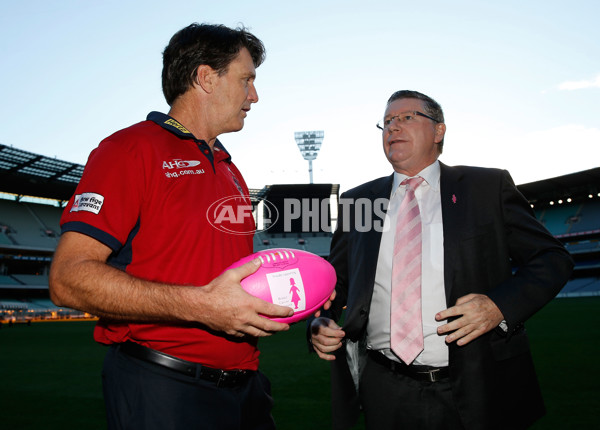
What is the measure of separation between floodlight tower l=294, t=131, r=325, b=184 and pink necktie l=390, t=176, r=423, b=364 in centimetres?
5878

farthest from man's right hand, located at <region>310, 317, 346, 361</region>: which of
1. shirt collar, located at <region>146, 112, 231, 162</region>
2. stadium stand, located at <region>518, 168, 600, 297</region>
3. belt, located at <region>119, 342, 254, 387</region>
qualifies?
stadium stand, located at <region>518, 168, 600, 297</region>

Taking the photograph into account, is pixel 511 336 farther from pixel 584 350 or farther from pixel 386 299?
pixel 584 350

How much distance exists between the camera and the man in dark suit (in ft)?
8.21

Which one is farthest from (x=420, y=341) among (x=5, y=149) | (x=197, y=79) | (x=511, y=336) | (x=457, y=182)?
(x=5, y=149)

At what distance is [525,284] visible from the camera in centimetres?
255

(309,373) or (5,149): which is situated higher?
(5,149)

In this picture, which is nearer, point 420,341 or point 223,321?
point 223,321

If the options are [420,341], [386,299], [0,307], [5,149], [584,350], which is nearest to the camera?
[420,341]

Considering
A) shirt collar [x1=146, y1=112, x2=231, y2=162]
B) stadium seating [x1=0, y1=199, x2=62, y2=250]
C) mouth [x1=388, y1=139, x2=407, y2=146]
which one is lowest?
stadium seating [x1=0, y1=199, x2=62, y2=250]

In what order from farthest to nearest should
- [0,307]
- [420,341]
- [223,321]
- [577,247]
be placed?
1. [577,247]
2. [0,307]
3. [420,341]
4. [223,321]

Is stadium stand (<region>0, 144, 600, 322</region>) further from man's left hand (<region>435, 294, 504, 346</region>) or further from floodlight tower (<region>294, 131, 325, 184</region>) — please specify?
man's left hand (<region>435, 294, 504, 346</region>)

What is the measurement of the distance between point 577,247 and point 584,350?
45.1 metres

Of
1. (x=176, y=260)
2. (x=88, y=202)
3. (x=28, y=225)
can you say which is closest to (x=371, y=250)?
(x=176, y=260)

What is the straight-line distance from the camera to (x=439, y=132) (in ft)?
11.3
